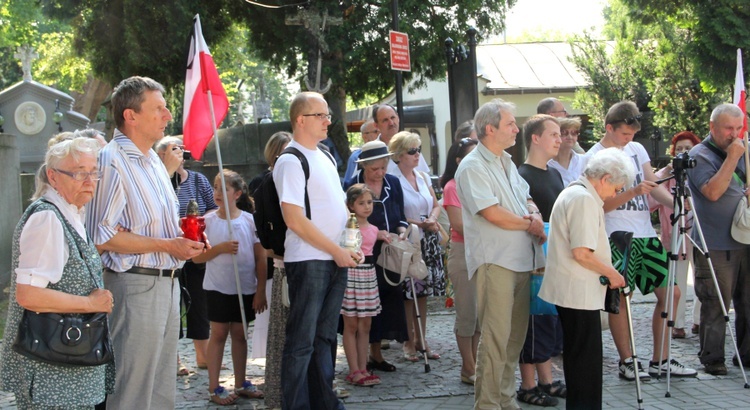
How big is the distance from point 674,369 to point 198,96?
14.5 feet

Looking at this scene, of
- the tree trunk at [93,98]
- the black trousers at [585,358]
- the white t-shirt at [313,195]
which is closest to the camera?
the white t-shirt at [313,195]

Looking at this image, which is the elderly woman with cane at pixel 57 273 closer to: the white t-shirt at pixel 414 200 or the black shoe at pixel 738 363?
the white t-shirt at pixel 414 200

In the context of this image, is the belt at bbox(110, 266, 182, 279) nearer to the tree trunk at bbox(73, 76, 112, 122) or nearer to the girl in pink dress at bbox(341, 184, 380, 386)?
the girl in pink dress at bbox(341, 184, 380, 386)

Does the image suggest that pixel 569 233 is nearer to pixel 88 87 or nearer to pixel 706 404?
pixel 706 404

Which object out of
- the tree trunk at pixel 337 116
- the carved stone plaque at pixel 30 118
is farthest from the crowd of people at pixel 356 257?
the carved stone plaque at pixel 30 118

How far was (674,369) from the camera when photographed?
6.68 meters

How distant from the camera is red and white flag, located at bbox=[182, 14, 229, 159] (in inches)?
262

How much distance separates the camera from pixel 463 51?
10.6 metres

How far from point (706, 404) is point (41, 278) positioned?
457 cm

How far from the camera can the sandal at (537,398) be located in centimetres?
598

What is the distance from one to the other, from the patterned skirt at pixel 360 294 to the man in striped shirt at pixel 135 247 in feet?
7.69

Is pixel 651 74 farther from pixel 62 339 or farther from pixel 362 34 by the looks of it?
pixel 62 339

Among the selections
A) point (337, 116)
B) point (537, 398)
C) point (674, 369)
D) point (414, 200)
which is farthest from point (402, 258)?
point (337, 116)

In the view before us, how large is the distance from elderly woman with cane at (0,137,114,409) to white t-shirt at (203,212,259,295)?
91.9 inches
